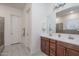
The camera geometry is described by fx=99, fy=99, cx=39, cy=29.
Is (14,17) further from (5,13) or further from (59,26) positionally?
(59,26)

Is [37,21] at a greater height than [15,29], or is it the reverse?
[37,21]

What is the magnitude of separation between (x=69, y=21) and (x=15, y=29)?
4229 mm

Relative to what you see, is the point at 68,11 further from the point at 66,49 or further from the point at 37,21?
the point at 37,21

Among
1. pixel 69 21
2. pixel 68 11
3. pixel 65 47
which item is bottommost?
pixel 65 47

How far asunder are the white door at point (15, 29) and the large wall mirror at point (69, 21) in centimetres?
352

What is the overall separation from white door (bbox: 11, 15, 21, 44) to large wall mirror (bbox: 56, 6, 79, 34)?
11.5ft

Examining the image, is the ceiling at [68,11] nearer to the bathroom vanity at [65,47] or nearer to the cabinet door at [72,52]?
the bathroom vanity at [65,47]

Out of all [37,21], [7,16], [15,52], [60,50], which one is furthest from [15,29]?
[60,50]

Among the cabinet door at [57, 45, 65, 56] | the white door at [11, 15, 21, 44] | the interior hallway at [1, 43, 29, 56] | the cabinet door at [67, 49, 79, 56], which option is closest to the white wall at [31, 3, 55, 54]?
the interior hallway at [1, 43, 29, 56]

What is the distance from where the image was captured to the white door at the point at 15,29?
21.0ft

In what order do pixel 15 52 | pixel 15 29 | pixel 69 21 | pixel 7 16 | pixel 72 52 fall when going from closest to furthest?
pixel 72 52
pixel 69 21
pixel 15 52
pixel 7 16
pixel 15 29

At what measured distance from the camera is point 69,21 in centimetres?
315

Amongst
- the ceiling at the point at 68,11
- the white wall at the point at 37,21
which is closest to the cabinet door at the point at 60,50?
the ceiling at the point at 68,11

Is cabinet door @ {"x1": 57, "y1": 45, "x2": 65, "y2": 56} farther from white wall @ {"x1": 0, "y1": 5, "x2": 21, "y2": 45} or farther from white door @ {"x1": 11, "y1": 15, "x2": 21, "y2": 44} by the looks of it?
white door @ {"x1": 11, "y1": 15, "x2": 21, "y2": 44}
